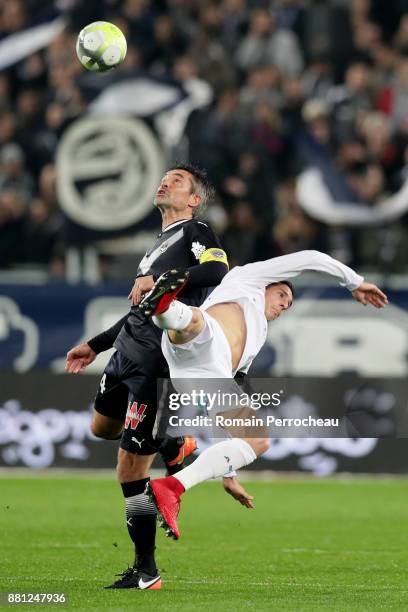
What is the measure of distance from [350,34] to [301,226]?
325cm

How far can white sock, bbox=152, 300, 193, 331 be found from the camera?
6828mm

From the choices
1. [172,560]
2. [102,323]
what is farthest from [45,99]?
[172,560]

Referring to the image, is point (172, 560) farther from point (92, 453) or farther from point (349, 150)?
point (349, 150)

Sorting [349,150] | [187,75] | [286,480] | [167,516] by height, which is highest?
[187,75]

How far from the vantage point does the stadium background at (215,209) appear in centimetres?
1453

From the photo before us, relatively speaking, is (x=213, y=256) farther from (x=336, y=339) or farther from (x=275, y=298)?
(x=336, y=339)

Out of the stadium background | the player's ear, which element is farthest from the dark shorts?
the stadium background

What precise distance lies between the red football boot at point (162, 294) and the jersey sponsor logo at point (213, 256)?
2.30 feet

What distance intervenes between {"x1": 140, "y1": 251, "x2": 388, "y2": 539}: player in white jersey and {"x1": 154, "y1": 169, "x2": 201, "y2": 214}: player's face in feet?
1.84

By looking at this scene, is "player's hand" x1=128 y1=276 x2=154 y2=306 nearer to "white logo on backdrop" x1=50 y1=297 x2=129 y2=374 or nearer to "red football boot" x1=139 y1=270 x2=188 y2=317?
"red football boot" x1=139 y1=270 x2=188 y2=317

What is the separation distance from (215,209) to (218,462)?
8301mm

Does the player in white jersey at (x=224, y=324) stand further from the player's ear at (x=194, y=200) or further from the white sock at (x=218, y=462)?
the player's ear at (x=194, y=200)

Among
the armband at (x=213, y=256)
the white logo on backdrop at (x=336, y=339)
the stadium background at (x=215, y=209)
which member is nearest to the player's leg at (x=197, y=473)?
the armband at (x=213, y=256)

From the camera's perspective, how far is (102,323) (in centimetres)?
1487
